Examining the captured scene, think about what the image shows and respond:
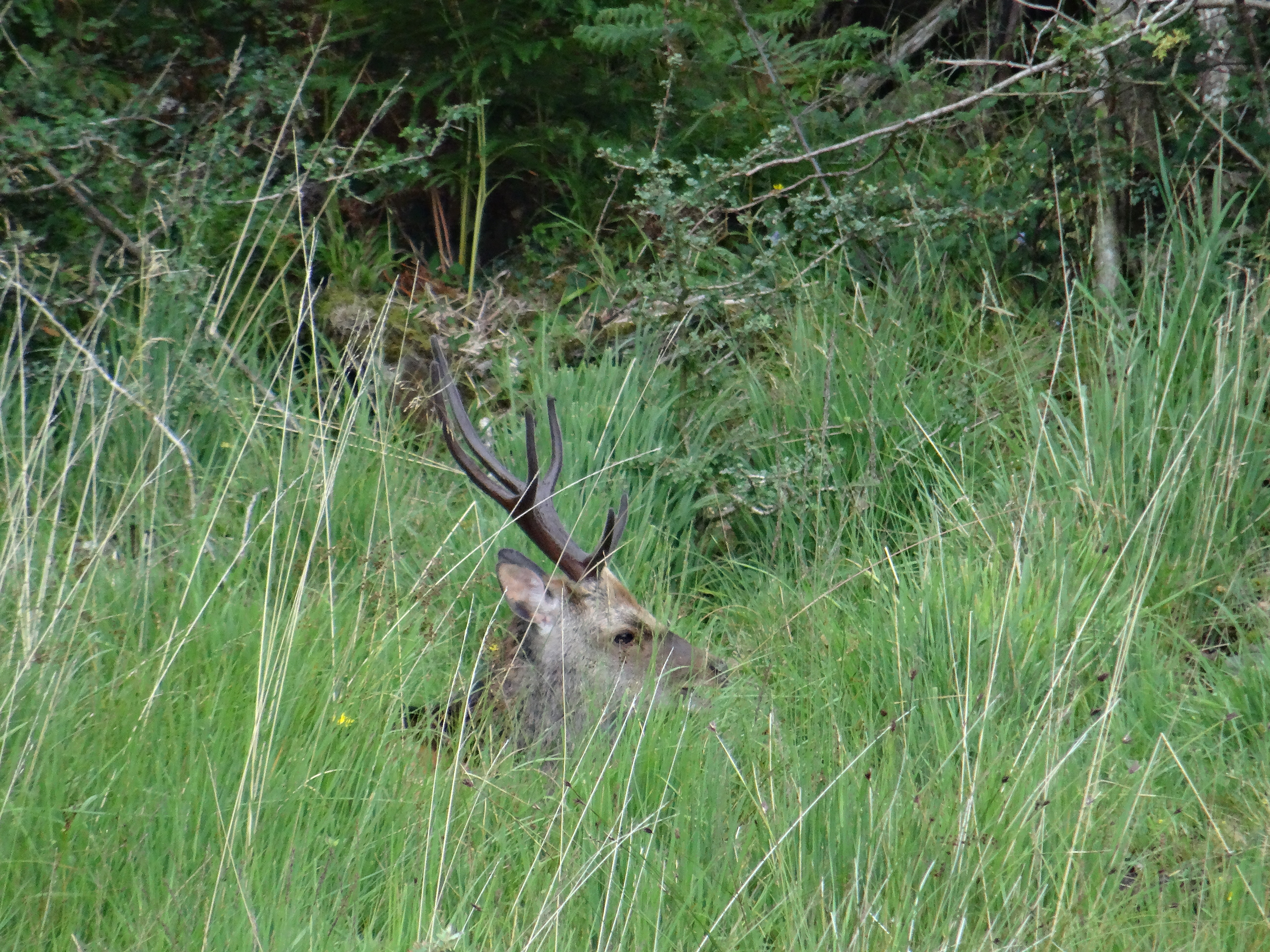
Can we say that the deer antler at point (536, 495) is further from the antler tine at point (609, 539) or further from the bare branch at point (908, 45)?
the bare branch at point (908, 45)

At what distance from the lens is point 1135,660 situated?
3990 mm

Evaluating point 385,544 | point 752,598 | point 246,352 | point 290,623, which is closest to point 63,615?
point 290,623

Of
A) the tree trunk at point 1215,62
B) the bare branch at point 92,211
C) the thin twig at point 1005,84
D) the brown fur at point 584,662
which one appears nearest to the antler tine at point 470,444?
the brown fur at point 584,662

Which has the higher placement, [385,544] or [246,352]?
[246,352]

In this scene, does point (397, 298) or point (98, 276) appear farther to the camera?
point (397, 298)

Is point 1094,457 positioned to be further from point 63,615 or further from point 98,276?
point 98,276

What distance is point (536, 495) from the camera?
15.0 ft

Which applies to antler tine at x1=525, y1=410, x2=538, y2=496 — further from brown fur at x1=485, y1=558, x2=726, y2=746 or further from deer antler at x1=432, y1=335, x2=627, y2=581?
brown fur at x1=485, y1=558, x2=726, y2=746

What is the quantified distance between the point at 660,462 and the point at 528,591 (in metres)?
1.04

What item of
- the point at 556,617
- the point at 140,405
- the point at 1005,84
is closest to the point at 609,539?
the point at 556,617

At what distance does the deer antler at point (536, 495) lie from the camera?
4.45m

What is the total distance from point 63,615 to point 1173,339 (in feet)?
12.9

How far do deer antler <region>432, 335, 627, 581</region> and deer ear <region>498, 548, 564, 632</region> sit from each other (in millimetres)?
81

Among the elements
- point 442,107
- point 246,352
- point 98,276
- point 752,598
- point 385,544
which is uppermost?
point 442,107
